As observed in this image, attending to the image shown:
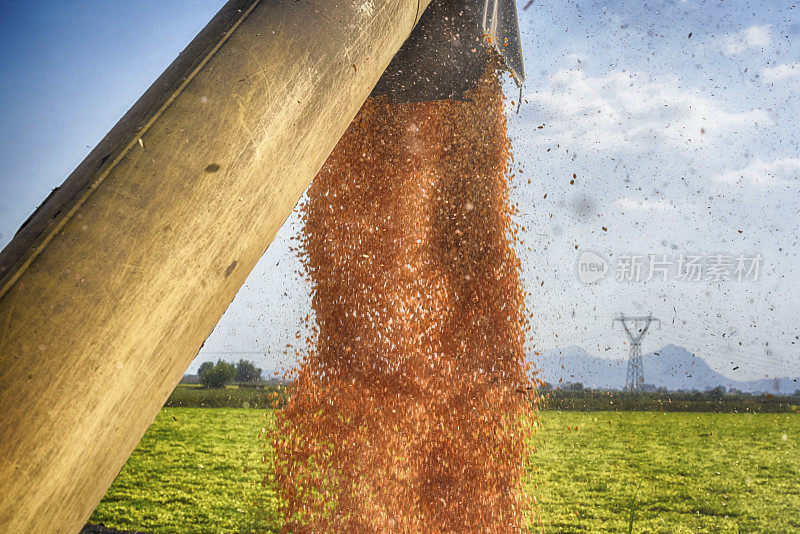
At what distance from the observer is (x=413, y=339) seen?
228cm

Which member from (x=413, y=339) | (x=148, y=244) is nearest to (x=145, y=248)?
(x=148, y=244)

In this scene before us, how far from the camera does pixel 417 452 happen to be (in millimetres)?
2246

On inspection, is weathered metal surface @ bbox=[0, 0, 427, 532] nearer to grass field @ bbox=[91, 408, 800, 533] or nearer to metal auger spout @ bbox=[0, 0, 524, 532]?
metal auger spout @ bbox=[0, 0, 524, 532]

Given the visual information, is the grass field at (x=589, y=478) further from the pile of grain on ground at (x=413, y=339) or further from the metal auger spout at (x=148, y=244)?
the metal auger spout at (x=148, y=244)

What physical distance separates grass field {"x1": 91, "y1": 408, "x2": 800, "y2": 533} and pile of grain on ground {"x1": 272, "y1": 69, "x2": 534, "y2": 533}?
1.09m

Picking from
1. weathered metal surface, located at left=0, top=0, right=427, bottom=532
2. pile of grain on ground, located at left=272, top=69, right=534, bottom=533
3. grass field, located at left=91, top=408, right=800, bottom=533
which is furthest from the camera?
grass field, located at left=91, top=408, right=800, bottom=533

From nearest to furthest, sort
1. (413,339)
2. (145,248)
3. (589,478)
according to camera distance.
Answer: (145,248)
(413,339)
(589,478)

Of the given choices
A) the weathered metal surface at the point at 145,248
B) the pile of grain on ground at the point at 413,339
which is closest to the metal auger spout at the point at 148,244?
the weathered metal surface at the point at 145,248

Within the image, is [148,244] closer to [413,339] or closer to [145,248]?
[145,248]

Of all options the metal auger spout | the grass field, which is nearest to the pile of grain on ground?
the grass field

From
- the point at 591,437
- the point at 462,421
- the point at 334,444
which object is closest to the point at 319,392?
the point at 334,444

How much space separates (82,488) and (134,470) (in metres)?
6.97

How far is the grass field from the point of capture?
496 centimetres

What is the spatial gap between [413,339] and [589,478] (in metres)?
5.83
